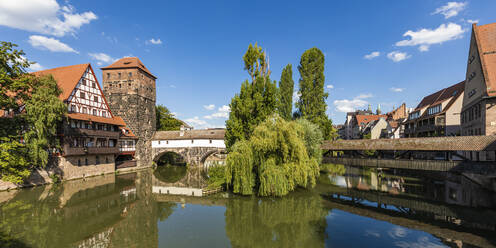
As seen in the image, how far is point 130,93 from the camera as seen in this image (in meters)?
38.1

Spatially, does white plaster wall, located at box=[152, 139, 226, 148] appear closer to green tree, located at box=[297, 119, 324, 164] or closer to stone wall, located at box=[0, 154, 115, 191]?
stone wall, located at box=[0, 154, 115, 191]

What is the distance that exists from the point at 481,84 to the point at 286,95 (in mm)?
21357

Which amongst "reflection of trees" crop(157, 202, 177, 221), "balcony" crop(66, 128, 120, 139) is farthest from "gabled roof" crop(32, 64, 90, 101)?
"reflection of trees" crop(157, 202, 177, 221)

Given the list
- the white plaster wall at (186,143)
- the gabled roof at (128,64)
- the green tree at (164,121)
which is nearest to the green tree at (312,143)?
the white plaster wall at (186,143)

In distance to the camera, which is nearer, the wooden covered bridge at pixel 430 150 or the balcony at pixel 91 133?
the wooden covered bridge at pixel 430 150

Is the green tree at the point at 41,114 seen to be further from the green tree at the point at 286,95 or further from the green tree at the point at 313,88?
the green tree at the point at 313,88

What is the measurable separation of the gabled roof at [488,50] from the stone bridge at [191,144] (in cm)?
3333

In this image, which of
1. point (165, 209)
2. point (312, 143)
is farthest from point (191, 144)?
point (165, 209)

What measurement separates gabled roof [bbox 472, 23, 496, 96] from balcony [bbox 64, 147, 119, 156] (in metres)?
43.2

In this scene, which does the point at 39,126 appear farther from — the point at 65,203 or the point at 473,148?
the point at 473,148

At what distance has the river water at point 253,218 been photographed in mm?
11648

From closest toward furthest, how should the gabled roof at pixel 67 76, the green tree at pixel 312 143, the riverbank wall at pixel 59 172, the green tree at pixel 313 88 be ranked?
the riverbank wall at pixel 59 172, the green tree at pixel 312 143, the gabled roof at pixel 67 76, the green tree at pixel 313 88

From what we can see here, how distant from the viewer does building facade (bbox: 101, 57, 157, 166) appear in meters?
38.1

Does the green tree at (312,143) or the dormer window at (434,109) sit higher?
the dormer window at (434,109)
